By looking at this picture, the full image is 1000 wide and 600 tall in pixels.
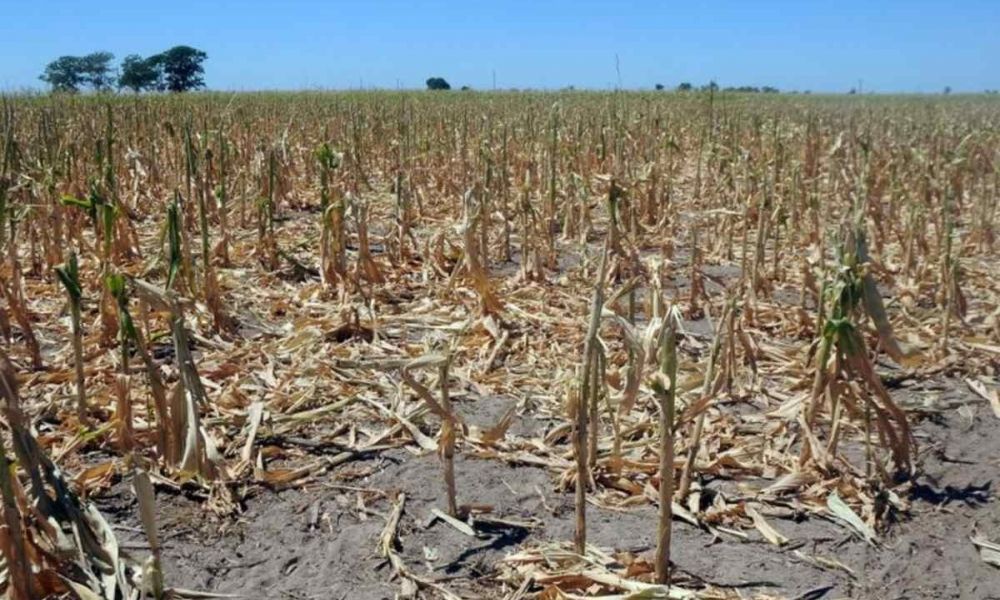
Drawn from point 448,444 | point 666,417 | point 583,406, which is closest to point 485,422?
point 448,444

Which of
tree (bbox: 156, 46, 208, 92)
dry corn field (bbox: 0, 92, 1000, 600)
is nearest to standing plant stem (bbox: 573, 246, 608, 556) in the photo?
dry corn field (bbox: 0, 92, 1000, 600)

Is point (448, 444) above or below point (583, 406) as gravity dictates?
below

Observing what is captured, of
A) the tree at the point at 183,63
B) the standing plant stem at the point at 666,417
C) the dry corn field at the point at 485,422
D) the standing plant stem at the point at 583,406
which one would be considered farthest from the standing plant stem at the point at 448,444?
the tree at the point at 183,63

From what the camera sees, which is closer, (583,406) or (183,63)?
(583,406)

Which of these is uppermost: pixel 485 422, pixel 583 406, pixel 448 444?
pixel 583 406

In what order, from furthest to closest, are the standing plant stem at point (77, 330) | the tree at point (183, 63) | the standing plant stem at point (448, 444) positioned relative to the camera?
the tree at point (183, 63) → the standing plant stem at point (77, 330) → the standing plant stem at point (448, 444)

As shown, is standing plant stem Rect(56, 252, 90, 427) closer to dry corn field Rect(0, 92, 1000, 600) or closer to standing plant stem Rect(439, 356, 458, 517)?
dry corn field Rect(0, 92, 1000, 600)

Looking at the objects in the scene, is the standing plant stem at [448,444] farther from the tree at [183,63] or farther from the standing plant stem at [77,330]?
the tree at [183,63]

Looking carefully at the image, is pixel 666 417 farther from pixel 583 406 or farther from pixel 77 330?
pixel 77 330

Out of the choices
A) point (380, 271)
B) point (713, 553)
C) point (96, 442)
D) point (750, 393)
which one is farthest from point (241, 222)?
point (713, 553)

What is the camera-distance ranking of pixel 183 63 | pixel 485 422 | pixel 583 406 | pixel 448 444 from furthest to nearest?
1. pixel 183 63
2. pixel 485 422
3. pixel 448 444
4. pixel 583 406

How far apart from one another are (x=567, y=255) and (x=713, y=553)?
3751 mm

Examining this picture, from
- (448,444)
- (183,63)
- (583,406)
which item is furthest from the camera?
(183,63)

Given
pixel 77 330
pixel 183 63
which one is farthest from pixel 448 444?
pixel 183 63
